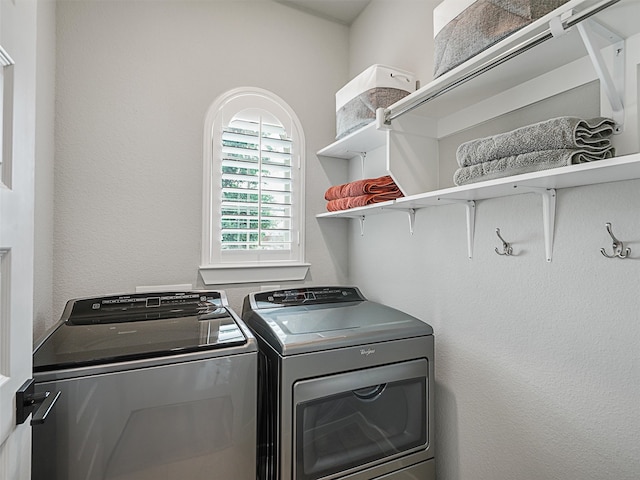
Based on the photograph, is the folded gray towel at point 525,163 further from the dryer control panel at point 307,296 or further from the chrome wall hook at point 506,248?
the dryer control panel at point 307,296

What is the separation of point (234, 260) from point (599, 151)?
165cm

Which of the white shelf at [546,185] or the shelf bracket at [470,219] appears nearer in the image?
the white shelf at [546,185]

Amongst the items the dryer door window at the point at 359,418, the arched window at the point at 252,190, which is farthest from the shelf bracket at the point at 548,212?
the arched window at the point at 252,190

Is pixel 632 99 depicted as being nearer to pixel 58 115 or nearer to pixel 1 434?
pixel 1 434

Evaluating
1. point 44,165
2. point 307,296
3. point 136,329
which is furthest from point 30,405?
point 307,296

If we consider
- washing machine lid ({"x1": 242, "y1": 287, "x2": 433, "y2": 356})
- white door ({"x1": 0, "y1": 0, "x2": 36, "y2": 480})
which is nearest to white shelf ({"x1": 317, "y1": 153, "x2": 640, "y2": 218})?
washing machine lid ({"x1": 242, "y1": 287, "x2": 433, "y2": 356})

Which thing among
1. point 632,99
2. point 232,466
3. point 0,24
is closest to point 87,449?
point 232,466

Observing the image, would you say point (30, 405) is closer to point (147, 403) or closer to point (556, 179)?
point (147, 403)

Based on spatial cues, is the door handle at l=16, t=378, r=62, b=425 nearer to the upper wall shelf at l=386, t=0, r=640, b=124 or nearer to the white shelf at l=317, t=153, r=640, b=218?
the white shelf at l=317, t=153, r=640, b=218

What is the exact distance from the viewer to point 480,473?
1339 millimetres

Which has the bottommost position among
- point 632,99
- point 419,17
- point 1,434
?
point 1,434

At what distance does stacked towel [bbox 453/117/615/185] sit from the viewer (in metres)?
0.86

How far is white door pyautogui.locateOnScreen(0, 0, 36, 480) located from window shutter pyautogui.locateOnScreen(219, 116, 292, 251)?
1.10 meters

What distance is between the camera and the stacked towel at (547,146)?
86 centimetres
